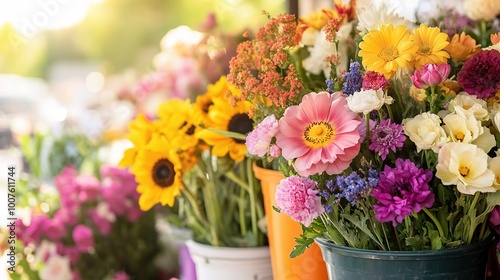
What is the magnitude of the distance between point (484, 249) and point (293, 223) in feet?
0.79

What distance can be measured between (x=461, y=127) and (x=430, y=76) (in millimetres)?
55

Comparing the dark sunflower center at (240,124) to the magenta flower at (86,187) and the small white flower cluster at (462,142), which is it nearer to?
the small white flower cluster at (462,142)

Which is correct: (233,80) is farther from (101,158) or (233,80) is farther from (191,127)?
(101,158)

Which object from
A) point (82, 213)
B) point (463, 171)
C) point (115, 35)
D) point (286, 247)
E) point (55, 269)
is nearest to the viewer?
point (463, 171)

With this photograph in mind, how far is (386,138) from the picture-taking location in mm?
607

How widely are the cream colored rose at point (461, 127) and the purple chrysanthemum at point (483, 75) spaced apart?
44 mm

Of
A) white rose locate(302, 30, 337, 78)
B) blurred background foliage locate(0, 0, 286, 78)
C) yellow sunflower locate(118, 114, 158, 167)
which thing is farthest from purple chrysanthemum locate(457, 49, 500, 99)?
blurred background foliage locate(0, 0, 286, 78)

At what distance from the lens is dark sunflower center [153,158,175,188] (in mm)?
860

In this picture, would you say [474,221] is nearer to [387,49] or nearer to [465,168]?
[465,168]

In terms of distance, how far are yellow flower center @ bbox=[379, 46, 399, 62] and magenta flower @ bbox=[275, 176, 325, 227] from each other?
0.47ft

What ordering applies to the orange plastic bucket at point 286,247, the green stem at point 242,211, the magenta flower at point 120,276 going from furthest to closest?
the magenta flower at point 120,276, the green stem at point 242,211, the orange plastic bucket at point 286,247

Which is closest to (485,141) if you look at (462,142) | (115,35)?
(462,142)

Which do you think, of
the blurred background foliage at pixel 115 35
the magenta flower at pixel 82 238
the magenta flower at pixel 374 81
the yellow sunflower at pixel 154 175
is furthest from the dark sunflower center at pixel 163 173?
the blurred background foliage at pixel 115 35

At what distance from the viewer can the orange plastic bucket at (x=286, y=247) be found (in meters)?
0.80
